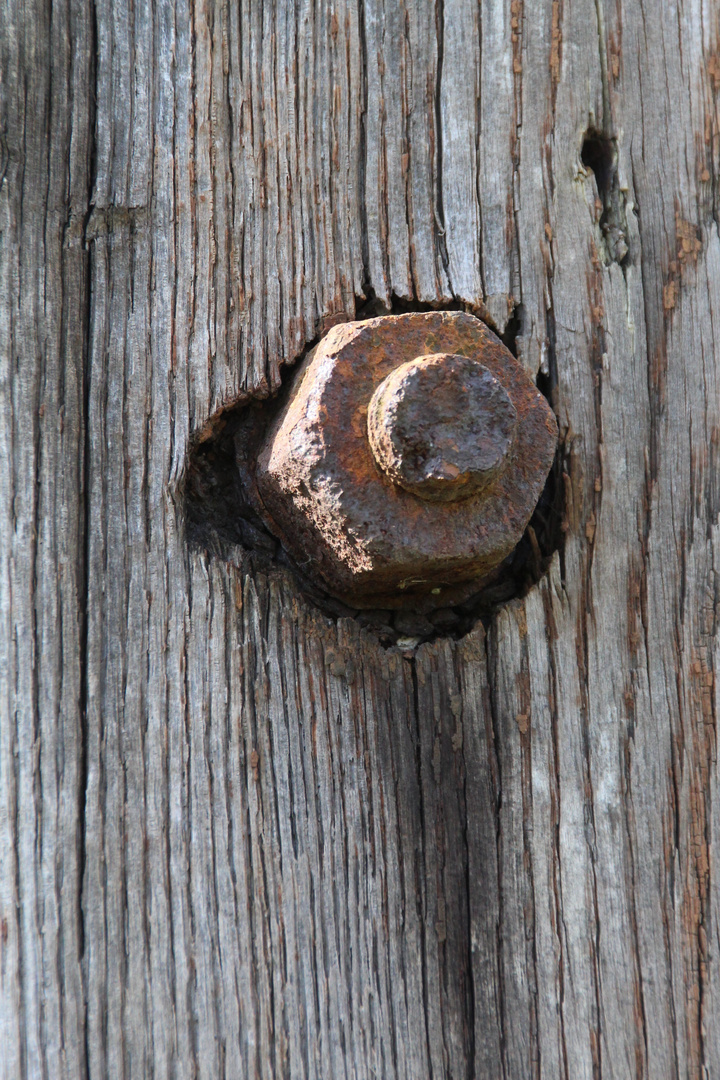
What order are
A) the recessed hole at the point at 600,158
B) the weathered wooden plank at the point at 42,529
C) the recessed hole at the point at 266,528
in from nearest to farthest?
the weathered wooden plank at the point at 42,529
the recessed hole at the point at 266,528
the recessed hole at the point at 600,158

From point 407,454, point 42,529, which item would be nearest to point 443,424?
point 407,454

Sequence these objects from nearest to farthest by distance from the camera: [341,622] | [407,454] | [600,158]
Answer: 1. [407,454]
2. [341,622]
3. [600,158]

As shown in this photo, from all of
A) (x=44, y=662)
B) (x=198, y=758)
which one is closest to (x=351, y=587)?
(x=198, y=758)

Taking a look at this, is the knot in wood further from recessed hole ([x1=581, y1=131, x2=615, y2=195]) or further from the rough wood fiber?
recessed hole ([x1=581, y1=131, x2=615, y2=195])

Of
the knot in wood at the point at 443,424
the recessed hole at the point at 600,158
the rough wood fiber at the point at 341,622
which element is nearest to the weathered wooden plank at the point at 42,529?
the rough wood fiber at the point at 341,622

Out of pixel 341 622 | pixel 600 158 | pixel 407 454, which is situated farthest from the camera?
pixel 600 158

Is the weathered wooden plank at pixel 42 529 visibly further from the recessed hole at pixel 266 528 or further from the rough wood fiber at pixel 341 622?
the recessed hole at pixel 266 528

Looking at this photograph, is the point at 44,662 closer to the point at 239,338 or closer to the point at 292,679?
the point at 292,679

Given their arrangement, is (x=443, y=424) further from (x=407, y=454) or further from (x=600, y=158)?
(x=600, y=158)
